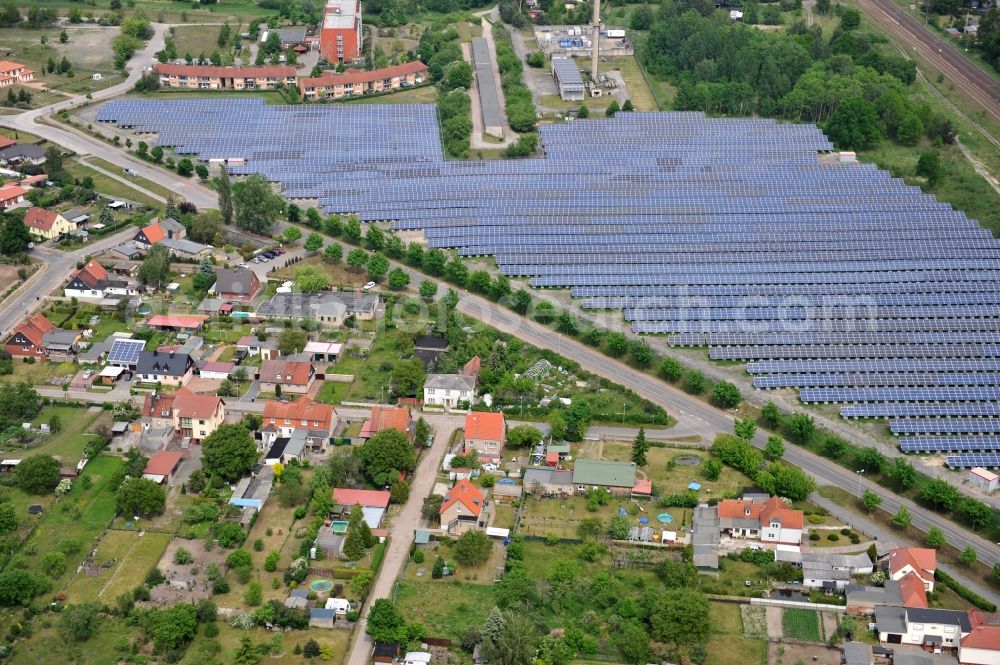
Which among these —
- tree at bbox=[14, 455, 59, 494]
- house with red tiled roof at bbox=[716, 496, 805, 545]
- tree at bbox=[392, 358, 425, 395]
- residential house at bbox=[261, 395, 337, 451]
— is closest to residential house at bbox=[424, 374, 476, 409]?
tree at bbox=[392, 358, 425, 395]

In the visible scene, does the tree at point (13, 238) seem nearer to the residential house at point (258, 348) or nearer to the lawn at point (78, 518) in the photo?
the residential house at point (258, 348)

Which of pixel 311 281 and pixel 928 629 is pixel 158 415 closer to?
pixel 311 281

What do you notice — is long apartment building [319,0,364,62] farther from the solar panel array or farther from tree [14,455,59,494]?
tree [14,455,59,494]

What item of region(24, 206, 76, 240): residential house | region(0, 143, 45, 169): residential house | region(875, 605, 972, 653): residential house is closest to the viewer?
region(875, 605, 972, 653): residential house

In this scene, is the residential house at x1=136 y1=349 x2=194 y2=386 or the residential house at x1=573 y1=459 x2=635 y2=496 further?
the residential house at x1=136 y1=349 x2=194 y2=386

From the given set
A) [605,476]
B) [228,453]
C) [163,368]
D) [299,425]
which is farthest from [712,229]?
[228,453]

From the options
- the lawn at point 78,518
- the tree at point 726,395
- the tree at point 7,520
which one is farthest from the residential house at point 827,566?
the tree at point 7,520
